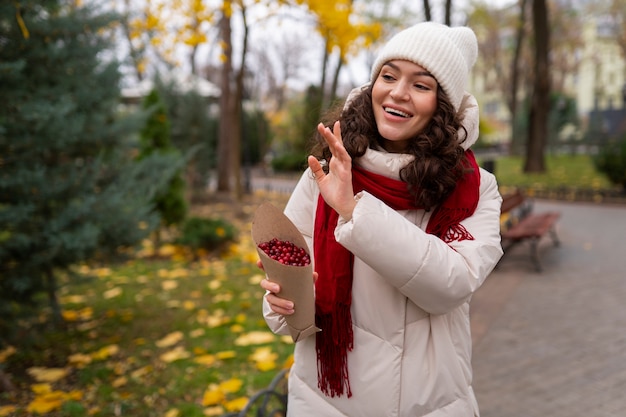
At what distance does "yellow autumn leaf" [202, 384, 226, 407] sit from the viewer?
326 cm

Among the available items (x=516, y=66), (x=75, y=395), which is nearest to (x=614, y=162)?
(x=75, y=395)

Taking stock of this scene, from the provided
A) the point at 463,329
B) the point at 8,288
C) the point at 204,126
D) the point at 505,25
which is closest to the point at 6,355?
the point at 8,288

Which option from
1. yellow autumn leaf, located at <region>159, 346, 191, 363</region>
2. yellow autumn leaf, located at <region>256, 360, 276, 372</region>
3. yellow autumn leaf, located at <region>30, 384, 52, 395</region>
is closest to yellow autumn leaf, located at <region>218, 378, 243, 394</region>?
yellow autumn leaf, located at <region>256, 360, 276, 372</region>

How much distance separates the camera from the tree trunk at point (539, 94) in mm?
14539

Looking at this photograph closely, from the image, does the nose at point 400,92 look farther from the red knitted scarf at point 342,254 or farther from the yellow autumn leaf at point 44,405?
the yellow autumn leaf at point 44,405

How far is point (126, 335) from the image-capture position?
15.0 ft

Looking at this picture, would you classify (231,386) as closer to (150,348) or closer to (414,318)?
(150,348)

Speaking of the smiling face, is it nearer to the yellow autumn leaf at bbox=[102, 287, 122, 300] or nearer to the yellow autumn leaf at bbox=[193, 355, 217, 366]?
the yellow autumn leaf at bbox=[193, 355, 217, 366]

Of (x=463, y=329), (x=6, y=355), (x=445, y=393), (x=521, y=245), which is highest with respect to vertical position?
(x=463, y=329)

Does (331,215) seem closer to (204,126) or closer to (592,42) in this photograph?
(204,126)

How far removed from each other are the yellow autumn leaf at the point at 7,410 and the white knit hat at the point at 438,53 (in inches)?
121

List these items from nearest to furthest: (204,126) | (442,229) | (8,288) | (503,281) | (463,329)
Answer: (442,229)
(463,329)
(8,288)
(503,281)
(204,126)

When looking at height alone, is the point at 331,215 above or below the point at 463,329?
above

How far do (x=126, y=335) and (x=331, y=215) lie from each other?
360 cm
